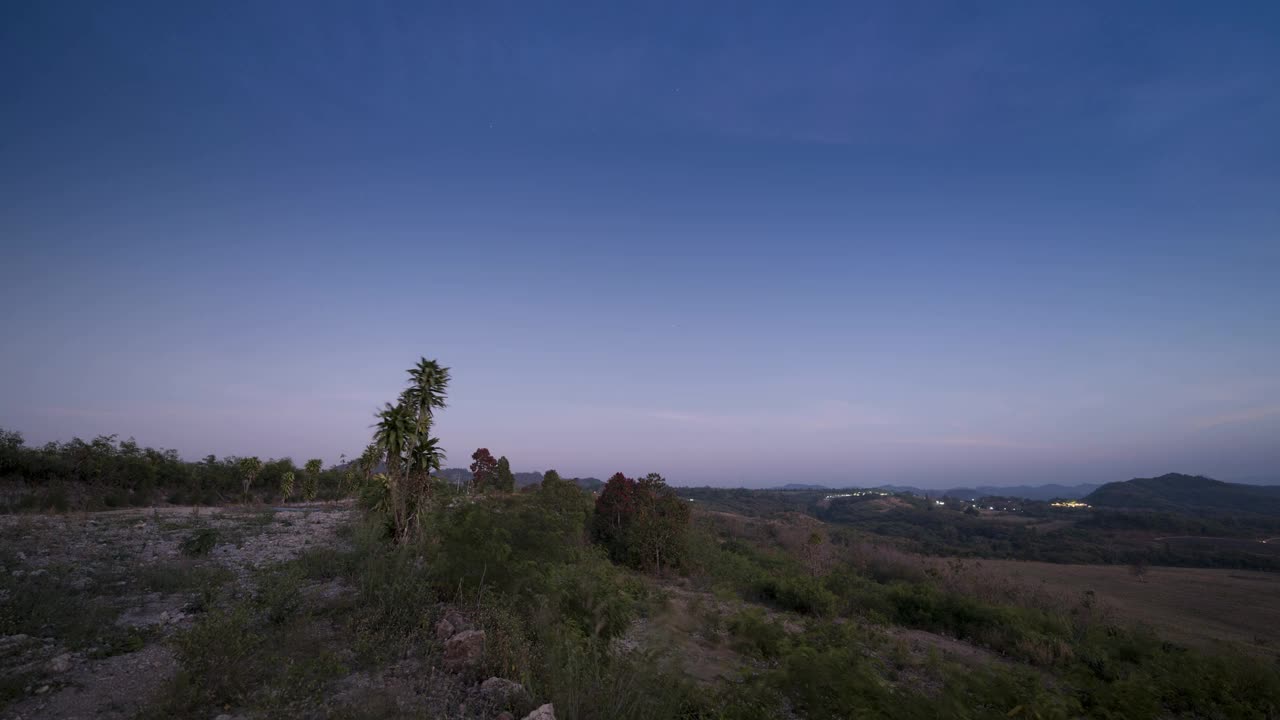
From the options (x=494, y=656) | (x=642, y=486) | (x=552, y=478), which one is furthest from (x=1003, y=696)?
(x=552, y=478)

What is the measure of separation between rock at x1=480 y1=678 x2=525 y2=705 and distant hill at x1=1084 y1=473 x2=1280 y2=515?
331ft

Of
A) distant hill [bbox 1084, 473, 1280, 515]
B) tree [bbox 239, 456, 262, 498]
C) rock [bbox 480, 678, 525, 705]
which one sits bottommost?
distant hill [bbox 1084, 473, 1280, 515]

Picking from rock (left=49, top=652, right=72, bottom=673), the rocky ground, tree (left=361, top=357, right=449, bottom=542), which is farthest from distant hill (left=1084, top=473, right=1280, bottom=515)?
rock (left=49, top=652, right=72, bottom=673)

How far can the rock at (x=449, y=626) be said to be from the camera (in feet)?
26.4

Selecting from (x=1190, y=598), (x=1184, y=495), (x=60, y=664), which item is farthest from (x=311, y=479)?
(x=1184, y=495)

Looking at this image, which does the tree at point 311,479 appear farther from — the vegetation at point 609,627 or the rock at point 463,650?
the rock at point 463,650

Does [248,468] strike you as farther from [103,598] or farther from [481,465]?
[103,598]

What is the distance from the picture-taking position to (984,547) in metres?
44.1

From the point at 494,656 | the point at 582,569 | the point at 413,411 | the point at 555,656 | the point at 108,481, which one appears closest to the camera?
the point at 555,656

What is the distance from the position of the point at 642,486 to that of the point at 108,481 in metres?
34.1

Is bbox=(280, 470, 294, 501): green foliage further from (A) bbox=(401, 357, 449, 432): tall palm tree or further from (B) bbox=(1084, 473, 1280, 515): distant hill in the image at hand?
(B) bbox=(1084, 473, 1280, 515): distant hill

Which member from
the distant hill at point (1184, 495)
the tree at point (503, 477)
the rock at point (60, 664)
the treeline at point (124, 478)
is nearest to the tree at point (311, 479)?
the treeline at point (124, 478)

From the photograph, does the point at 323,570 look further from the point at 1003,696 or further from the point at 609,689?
the point at 1003,696

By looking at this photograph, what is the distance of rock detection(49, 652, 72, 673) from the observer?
20.9ft
